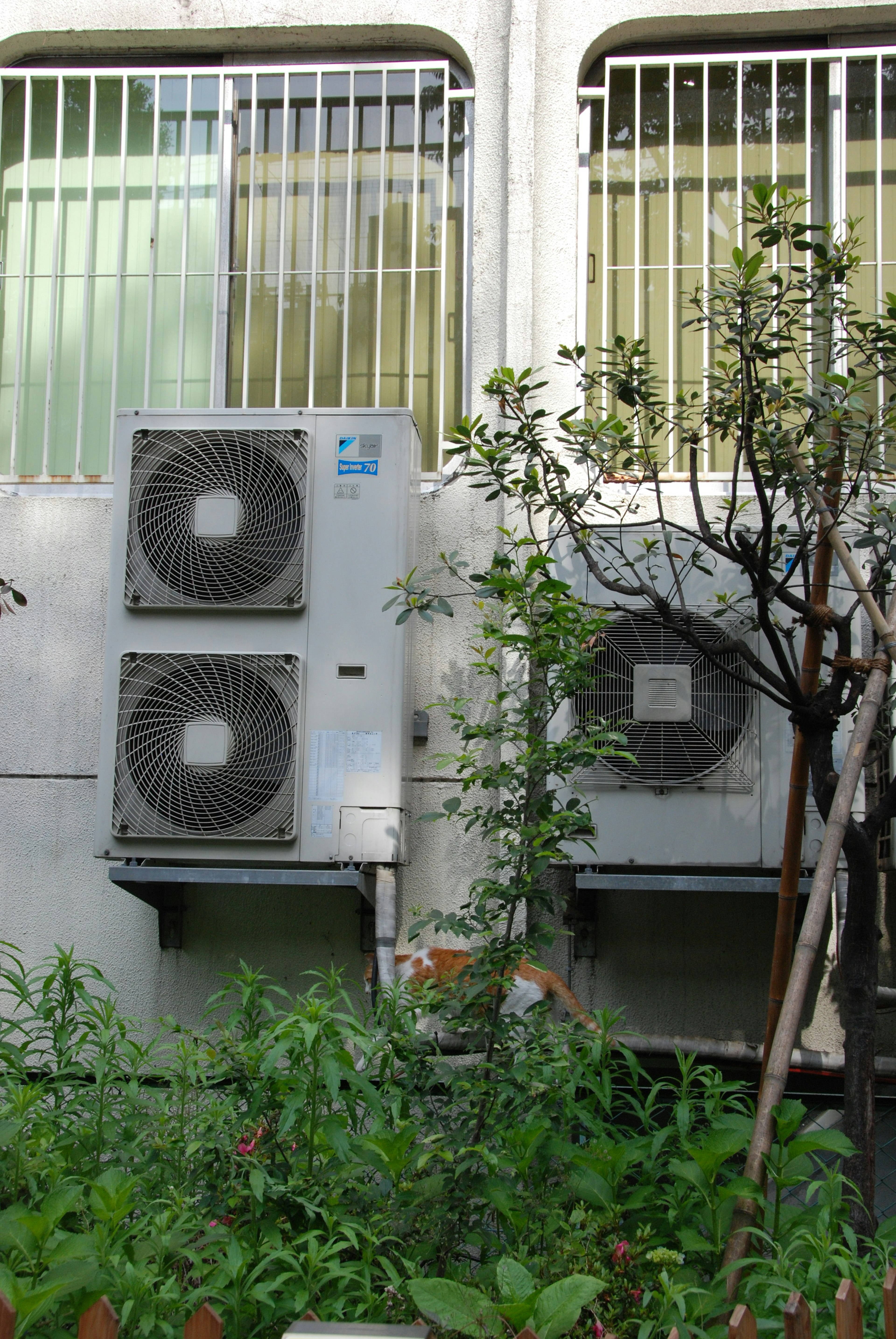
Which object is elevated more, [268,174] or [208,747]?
[268,174]

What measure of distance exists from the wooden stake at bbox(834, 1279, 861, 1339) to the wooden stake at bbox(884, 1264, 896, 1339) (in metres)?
0.06

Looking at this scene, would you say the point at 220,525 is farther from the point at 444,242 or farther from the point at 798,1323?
the point at 798,1323

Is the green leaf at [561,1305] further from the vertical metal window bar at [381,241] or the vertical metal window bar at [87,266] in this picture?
the vertical metal window bar at [87,266]

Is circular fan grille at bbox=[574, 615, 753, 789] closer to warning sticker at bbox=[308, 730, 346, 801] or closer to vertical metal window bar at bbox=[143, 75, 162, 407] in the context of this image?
warning sticker at bbox=[308, 730, 346, 801]

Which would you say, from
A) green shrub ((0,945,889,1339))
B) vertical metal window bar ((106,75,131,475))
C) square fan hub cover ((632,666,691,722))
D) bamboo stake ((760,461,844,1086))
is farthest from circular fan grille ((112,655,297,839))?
bamboo stake ((760,461,844,1086))

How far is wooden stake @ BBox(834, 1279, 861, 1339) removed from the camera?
189 centimetres

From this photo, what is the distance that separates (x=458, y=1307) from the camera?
201cm

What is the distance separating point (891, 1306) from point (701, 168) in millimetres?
4103

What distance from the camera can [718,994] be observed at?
4.12 m

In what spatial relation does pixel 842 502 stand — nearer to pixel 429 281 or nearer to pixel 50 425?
pixel 429 281

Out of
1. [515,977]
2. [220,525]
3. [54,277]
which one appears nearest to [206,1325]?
[515,977]

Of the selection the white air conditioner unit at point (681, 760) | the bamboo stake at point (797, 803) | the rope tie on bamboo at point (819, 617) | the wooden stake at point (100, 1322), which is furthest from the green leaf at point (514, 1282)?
the white air conditioner unit at point (681, 760)

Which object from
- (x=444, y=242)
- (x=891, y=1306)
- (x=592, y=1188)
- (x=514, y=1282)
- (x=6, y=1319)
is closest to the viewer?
(x=6, y=1319)

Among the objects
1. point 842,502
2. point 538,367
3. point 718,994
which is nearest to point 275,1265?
point 718,994
